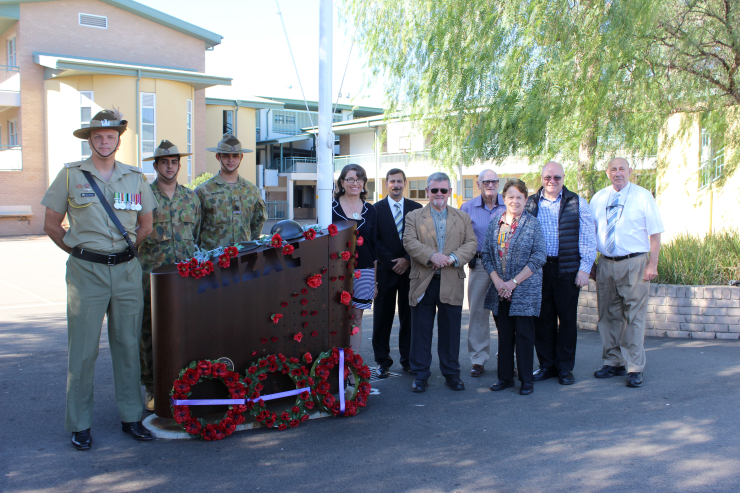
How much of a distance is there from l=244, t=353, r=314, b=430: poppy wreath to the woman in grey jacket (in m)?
1.79

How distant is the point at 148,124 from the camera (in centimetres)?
2566

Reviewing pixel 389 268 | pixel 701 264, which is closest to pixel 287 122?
pixel 701 264

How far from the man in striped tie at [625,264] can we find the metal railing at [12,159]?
83.8ft

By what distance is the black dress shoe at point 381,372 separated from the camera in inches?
227

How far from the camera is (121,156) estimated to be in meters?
25.1

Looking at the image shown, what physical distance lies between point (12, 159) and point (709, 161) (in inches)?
1026

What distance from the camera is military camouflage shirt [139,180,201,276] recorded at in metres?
4.81

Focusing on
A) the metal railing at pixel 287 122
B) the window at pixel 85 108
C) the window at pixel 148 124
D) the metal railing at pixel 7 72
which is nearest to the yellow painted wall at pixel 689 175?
the window at pixel 148 124

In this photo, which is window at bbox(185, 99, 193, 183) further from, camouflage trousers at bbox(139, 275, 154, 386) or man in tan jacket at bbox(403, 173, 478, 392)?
camouflage trousers at bbox(139, 275, 154, 386)

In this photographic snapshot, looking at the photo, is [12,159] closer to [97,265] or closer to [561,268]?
[97,265]

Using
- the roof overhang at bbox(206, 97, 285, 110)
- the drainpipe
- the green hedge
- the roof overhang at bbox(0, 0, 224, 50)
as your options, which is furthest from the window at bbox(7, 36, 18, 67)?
the green hedge

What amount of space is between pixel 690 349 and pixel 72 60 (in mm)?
24149

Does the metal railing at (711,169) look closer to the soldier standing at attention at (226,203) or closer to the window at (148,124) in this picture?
the soldier standing at attention at (226,203)

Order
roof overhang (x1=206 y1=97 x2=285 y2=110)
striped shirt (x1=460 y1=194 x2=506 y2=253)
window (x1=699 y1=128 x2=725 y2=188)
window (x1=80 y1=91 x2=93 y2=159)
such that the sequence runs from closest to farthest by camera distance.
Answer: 1. striped shirt (x1=460 y1=194 x2=506 y2=253)
2. window (x1=699 y1=128 x2=725 y2=188)
3. window (x1=80 y1=91 x2=93 y2=159)
4. roof overhang (x1=206 y1=97 x2=285 y2=110)
